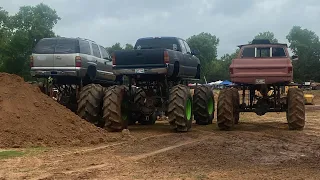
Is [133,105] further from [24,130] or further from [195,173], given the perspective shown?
[195,173]

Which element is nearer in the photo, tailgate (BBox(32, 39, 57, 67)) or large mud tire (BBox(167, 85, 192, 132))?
large mud tire (BBox(167, 85, 192, 132))

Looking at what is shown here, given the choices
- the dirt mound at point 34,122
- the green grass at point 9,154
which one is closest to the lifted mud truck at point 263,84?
the dirt mound at point 34,122

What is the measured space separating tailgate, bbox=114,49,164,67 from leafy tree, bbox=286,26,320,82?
5195 centimetres

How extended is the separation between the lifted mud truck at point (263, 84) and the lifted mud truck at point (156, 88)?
46.2 inches

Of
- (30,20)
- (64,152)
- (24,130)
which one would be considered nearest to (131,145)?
(64,152)

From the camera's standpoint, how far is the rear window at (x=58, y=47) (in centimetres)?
1594

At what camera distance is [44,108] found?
1249 centimetres

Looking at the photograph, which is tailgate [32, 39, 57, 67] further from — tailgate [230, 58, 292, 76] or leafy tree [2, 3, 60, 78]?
leafy tree [2, 3, 60, 78]

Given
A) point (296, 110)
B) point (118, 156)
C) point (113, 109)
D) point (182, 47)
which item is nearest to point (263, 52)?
point (296, 110)

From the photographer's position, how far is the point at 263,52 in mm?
16109

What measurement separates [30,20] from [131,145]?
Result: 44.5m

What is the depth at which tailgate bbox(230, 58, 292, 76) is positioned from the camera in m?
14.8

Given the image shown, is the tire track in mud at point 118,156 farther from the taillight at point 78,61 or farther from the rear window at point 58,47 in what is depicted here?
the rear window at point 58,47

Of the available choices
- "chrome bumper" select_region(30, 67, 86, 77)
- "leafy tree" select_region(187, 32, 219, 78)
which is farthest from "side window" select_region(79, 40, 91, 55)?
"leafy tree" select_region(187, 32, 219, 78)
